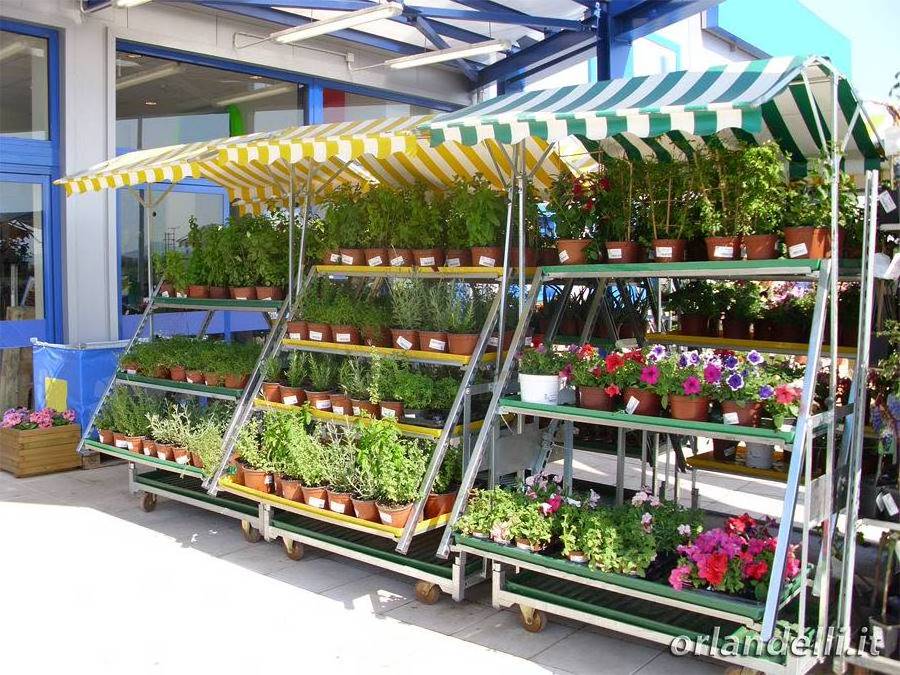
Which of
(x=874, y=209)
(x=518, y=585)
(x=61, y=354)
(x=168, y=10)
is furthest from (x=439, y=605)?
(x=168, y=10)

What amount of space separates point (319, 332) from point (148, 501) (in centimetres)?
198

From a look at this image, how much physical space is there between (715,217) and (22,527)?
484 cm

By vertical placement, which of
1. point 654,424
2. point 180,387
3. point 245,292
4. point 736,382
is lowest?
point 180,387

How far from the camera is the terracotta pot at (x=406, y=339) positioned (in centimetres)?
489

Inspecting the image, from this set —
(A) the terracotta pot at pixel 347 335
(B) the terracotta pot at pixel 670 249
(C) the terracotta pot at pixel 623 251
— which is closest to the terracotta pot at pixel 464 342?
(A) the terracotta pot at pixel 347 335

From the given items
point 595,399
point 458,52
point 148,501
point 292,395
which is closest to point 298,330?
point 292,395

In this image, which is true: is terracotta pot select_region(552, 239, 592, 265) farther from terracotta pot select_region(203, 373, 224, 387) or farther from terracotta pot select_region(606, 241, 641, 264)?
terracotta pot select_region(203, 373, 224, 387)

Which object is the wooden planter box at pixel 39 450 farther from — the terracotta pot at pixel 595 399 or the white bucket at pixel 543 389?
the terracotta pot at pixel 595 399

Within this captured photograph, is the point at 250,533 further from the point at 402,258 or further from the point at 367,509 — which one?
the point at 402,258

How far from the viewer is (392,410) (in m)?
4.76

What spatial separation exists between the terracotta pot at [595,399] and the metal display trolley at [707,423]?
10cm

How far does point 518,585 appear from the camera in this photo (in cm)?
407

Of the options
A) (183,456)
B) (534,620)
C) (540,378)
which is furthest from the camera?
(183,456)

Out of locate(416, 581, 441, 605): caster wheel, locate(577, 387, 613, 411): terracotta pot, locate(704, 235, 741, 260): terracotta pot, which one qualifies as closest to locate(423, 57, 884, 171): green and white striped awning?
locate(704, 235, 741, 260): terracotta pot
